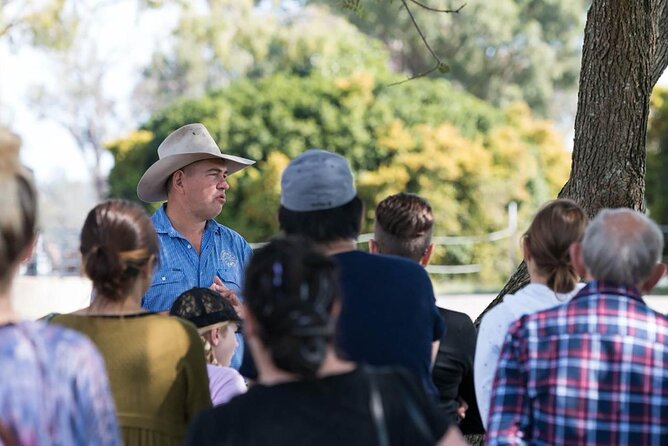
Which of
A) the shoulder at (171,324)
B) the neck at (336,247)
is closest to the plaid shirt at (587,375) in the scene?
the neck at (336,247)

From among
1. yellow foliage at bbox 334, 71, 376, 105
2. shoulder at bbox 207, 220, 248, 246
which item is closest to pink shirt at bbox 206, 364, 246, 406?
shoulder at bbox 207, 220, 248, 246

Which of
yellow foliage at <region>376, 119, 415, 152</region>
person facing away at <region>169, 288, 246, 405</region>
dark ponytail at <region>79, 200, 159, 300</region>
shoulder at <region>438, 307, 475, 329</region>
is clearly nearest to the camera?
dark ponytail at <region>79, 200, 159, 300</region>

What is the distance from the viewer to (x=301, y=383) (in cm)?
240

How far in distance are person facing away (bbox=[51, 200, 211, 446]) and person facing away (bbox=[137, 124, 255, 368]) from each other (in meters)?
1.70

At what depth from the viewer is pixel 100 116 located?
49125mm

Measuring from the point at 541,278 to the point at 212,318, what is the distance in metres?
1.11

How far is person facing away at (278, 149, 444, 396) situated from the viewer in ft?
10.3

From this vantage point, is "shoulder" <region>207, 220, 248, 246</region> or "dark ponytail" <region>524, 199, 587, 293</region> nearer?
"dark ponytail" <region>524, 199, 587, 293</region>

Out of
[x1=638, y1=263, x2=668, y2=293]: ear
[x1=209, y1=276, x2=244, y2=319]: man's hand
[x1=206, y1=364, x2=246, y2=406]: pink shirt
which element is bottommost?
[x1=206, y1=364, x2=246, y2=406]: pink shirt

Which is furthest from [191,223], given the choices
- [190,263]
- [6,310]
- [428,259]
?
[6,310]

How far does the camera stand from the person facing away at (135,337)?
307cm

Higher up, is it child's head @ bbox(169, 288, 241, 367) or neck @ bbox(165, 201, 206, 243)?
neck @ bbox(165, 201, 206, 243)

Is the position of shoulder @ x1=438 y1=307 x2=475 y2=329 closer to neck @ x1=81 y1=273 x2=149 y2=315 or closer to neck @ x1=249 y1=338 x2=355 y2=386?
neck @ x1=81 y1=273 x2=149 y2=315

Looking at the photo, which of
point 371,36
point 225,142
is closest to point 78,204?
point 371,36
